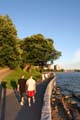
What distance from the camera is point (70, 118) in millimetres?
15867

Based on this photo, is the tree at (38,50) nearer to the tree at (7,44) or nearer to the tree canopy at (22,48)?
the tree canopy at (22,48)

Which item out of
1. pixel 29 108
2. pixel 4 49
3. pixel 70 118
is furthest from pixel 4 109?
pixel 4 49

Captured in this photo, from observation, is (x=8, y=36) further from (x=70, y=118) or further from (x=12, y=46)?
(x=70, y=118)

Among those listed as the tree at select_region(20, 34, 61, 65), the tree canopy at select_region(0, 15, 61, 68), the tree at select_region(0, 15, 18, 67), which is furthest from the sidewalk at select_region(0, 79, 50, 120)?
the tree at select_region(20, 34, 61, 65)

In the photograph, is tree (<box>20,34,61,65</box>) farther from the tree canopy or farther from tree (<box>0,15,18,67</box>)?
tree (<box>0,15,18,67</box>)

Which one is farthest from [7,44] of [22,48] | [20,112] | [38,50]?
[20,112]

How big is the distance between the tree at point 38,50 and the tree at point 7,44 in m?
30.0

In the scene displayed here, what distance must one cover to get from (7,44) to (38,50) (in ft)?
121

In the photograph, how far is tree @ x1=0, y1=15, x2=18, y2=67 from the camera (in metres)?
60.0

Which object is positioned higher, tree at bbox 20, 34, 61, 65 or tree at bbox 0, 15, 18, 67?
tree at bbox 20, 34, 61, 65

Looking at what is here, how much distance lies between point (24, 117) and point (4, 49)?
4508 centimetres

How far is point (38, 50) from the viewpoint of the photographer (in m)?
98.4

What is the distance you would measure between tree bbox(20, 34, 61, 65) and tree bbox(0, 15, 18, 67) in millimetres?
29988

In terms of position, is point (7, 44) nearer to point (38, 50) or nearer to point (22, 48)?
point (38, 50)
